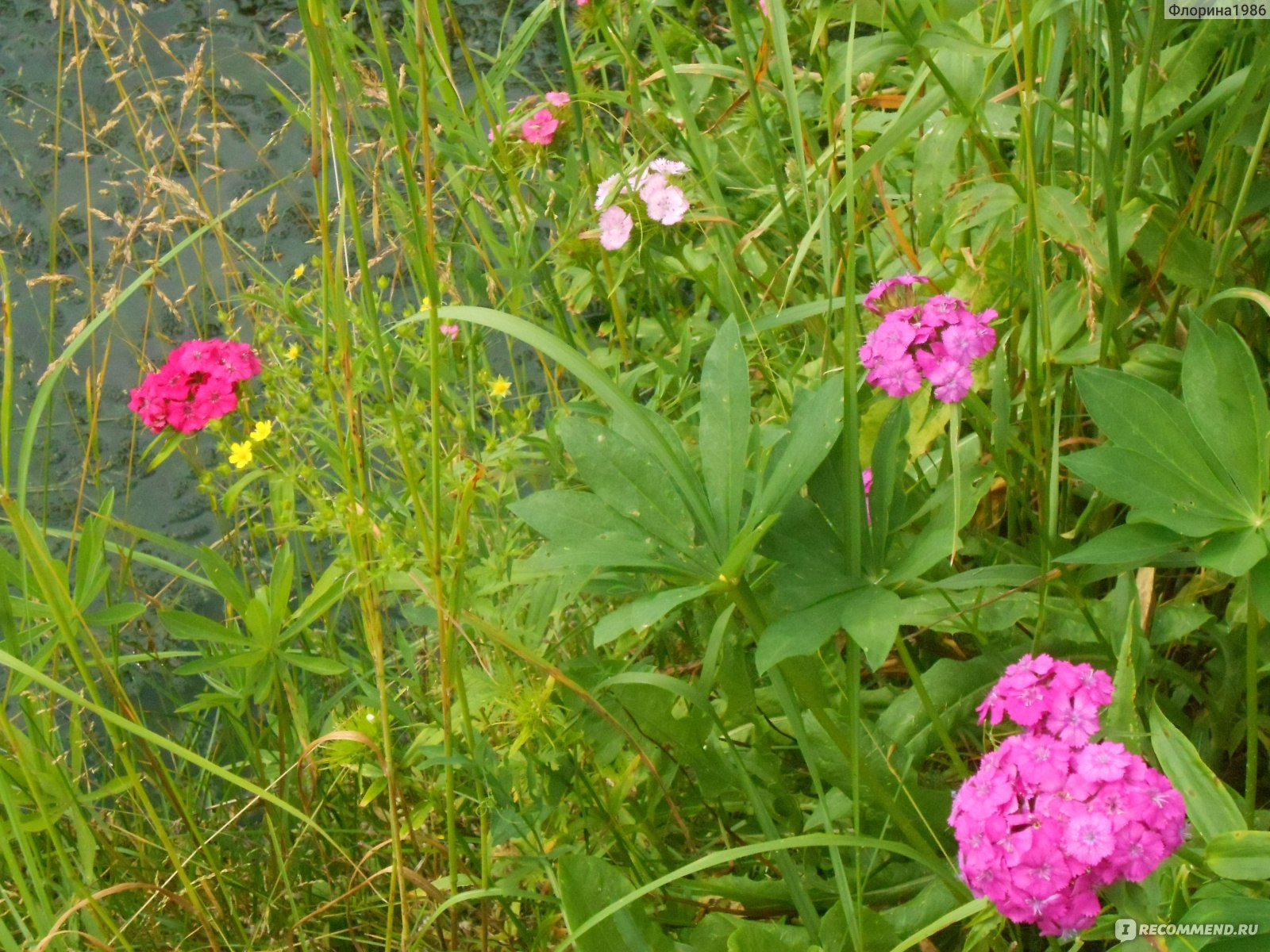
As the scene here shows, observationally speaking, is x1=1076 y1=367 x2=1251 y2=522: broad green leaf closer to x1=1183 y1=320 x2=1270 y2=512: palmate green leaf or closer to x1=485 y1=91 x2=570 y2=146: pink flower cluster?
x1=1183 y1=320 x2=1270 y2=512: palmate green leaf

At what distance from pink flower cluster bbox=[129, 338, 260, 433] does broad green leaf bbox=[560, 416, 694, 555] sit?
2.15 feet

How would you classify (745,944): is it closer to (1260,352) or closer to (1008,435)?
(1008,435)

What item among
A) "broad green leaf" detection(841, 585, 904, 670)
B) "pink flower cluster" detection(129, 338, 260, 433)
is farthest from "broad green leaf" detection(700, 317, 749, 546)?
"pink flower cluster" detection(129, 338, 260, 433)

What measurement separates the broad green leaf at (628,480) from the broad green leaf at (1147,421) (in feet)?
1.17

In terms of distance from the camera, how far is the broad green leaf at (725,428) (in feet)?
3.13

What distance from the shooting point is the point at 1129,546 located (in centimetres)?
97

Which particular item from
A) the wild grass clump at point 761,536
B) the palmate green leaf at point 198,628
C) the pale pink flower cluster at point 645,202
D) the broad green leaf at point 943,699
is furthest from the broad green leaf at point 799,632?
the palmate green leaf at point 198,628

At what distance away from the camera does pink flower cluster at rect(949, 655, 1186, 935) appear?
772 mm

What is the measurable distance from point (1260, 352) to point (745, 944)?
88 cm

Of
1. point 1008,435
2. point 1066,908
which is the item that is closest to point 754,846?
point 1066,908

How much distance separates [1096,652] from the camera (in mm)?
1160

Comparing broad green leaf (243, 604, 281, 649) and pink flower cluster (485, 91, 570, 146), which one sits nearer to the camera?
broad green leaf (243, 604, 281, 649)

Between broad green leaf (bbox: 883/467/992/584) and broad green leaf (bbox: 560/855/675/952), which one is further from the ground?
broad green leaf (bbox: 883/467/992/584)

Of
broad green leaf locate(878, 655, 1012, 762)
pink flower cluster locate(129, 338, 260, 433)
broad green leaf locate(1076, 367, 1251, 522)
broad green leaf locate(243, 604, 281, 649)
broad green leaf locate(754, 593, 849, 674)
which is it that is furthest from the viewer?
pink flower cluster locate(129, 338, 260, 433)
